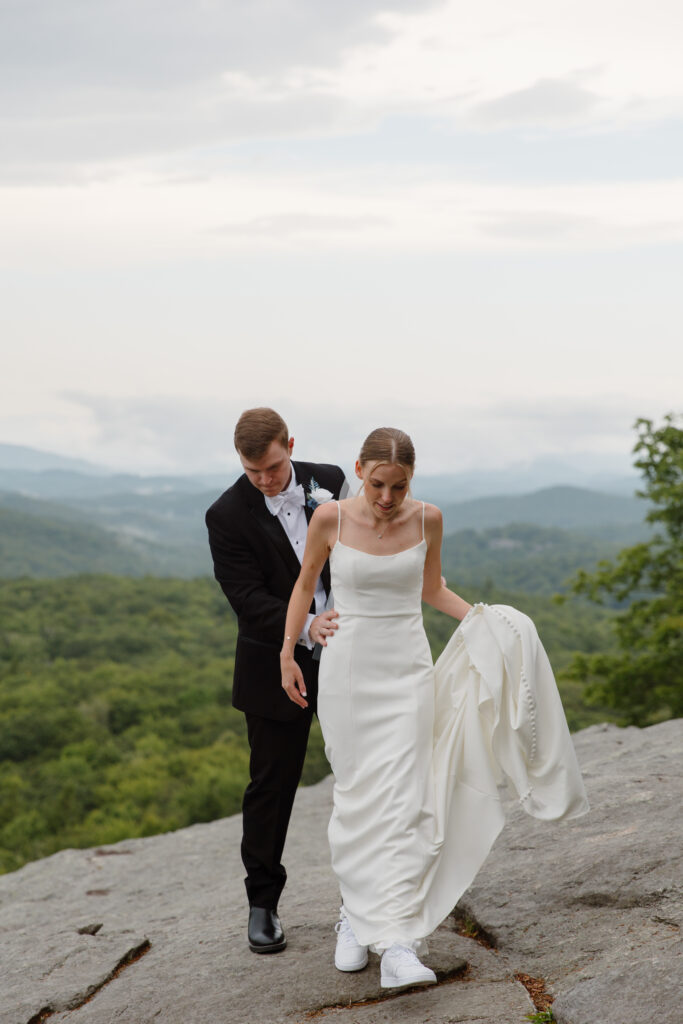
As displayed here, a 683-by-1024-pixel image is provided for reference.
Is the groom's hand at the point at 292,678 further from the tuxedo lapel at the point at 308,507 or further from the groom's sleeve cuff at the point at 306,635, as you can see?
the tuxedo lapel at the point at 308,507

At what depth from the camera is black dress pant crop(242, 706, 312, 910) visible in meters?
4.78

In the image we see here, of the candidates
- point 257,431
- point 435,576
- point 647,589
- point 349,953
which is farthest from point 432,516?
point 647,589

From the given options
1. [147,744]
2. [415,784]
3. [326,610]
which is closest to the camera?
[415,784]

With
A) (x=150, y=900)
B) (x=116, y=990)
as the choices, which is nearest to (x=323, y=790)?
(x=150, y=900)

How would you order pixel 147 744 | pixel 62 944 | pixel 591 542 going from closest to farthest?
pixel 62 944 < pixel 147 744 < pixel 591 542

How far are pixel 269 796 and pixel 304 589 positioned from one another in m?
1.19

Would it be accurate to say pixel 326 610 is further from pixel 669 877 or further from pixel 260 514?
pixel 669 877

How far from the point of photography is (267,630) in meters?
4.61

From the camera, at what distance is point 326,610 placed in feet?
15.0

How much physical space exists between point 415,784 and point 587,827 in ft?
6.97

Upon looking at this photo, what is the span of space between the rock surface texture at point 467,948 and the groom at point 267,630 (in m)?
0.47

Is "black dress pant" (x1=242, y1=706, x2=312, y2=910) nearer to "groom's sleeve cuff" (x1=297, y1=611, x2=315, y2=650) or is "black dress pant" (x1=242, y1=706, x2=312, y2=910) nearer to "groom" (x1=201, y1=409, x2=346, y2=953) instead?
"groom" (x1=201, y1=409, x2=346, y2=953)

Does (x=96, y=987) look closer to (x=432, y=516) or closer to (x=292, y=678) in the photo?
(x=292, y=678)

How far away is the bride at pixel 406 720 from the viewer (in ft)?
13.6
